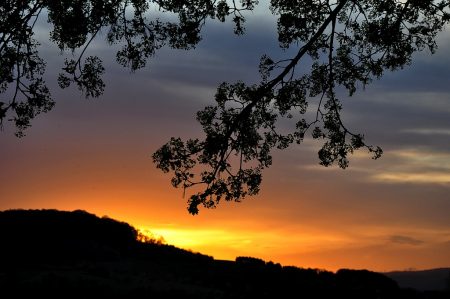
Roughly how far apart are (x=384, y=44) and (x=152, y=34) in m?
7.27

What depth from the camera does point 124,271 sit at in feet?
77.8

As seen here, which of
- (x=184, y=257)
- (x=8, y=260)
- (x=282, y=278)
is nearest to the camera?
(x=282, y=278)

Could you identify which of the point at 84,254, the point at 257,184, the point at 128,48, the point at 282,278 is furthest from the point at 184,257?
the point at 128,48

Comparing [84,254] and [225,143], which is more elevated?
[225,143]

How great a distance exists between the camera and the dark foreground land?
19250 mm

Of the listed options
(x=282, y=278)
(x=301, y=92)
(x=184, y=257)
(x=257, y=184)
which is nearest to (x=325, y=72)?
(x=301, y=92)

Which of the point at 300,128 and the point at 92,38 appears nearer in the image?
the point at 92,38

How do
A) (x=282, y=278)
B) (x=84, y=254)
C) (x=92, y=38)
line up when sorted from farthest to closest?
(x=84, y=254), (x=282, y=278), (x=92, y=38)

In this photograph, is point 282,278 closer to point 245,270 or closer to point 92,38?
point 245,270

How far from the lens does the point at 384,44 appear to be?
Answer: 21.0m

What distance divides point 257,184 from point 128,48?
18.5ft

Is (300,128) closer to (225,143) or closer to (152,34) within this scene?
(225,143)

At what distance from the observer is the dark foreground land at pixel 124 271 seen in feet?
63.2

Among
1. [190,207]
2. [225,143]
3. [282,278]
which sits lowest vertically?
[282,278]
